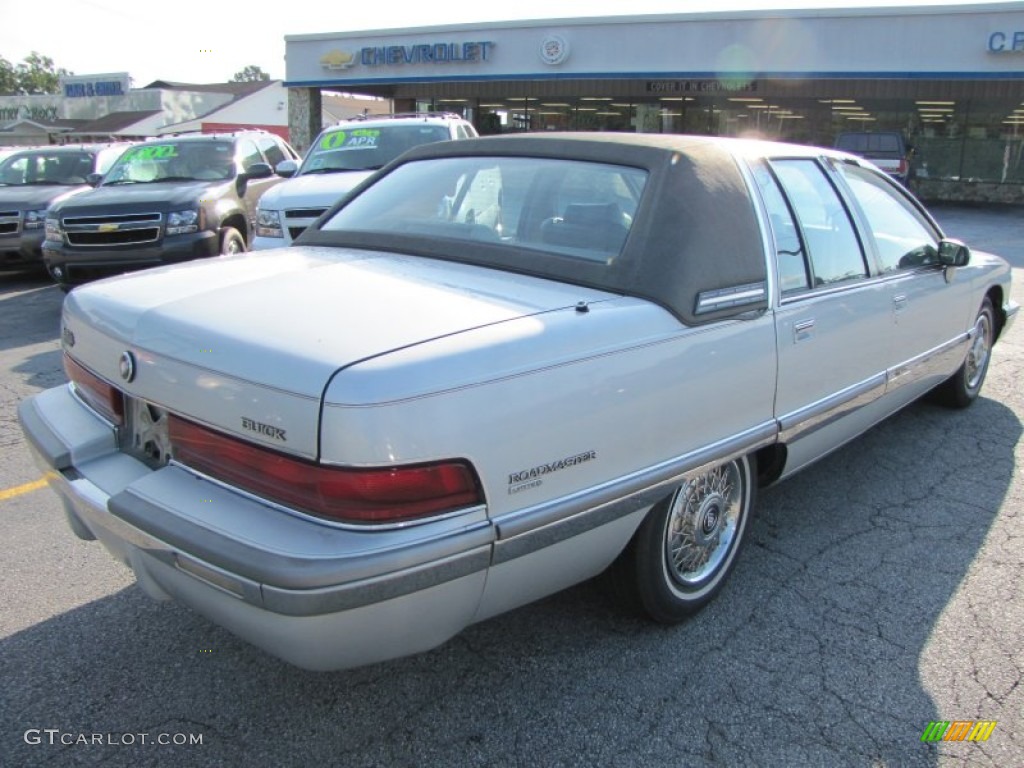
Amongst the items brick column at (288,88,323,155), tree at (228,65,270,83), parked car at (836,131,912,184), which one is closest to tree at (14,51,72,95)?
tree at (228,65,270,83)

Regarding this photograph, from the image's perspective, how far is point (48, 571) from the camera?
3.28 m


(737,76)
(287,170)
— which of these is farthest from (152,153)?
(737,76)

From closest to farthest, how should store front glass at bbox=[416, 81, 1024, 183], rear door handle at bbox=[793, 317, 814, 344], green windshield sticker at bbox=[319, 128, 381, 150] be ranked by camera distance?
rear door handle at bbox=[793, 317, 814, 344], green windshield sticker at bbox=[319, 128, 381, 150], store front glass at bbox=[416, 81, 1024, 183]

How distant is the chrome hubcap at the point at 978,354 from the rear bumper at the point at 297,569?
4427mm

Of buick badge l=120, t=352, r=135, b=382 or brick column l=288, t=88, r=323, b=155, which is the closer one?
buick badge l=120, t=352, r=135, b=382

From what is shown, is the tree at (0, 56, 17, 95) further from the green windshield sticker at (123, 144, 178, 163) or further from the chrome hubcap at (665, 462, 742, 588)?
the chrome hubcap at (665, 462, 742, 588)

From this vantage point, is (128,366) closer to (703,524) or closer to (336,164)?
(703,524)

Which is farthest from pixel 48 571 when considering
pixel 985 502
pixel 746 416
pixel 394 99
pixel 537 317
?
pixel 394 99

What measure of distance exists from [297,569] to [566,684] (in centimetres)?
116

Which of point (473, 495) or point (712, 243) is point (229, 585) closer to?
point (473, 495)

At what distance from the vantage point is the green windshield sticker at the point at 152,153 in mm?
9727

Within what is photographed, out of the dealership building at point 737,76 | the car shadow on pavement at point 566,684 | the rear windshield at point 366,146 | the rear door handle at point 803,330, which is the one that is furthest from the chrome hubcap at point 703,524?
the dealership building at point 737,76

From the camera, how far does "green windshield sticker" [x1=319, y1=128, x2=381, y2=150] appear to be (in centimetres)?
916

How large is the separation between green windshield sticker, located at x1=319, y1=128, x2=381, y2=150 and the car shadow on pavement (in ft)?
21.9
